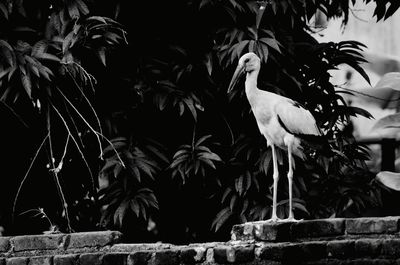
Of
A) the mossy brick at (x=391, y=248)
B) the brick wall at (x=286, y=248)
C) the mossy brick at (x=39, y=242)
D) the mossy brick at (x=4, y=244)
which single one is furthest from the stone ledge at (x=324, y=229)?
the mossy brick at (x=4, y=244)

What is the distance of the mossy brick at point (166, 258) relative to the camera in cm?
493

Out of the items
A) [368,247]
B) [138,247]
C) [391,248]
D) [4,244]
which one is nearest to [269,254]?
[368,247]

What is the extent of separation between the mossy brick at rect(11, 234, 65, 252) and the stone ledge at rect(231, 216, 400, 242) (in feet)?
3.70

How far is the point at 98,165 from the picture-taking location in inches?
271

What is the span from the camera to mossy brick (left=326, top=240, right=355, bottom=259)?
15.8 feet

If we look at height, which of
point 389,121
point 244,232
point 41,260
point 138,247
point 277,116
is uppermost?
point 277,116

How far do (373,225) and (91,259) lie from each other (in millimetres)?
1570

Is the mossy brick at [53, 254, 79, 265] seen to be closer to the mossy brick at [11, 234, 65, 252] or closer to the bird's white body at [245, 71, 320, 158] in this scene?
the mossy brick at [11, 234, 65, 252]

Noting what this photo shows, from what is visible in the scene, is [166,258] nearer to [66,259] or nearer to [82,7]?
[66,259]

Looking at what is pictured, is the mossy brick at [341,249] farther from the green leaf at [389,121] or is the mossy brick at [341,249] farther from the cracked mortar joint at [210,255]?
the green leaf at [389,121]

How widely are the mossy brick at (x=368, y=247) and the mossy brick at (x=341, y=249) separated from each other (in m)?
0.03

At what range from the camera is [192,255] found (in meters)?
4.94

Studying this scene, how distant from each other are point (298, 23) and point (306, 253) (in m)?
2.93

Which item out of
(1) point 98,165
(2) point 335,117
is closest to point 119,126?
(1) point 98,165
